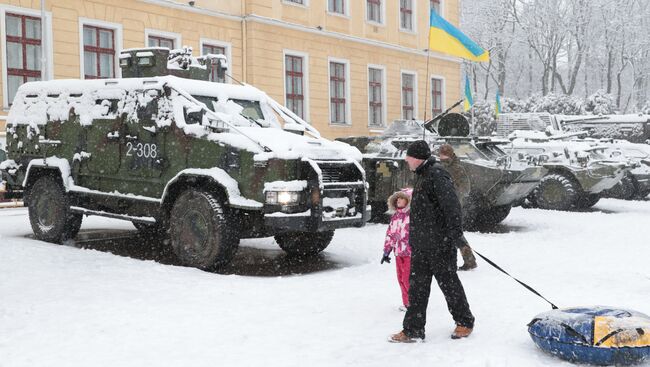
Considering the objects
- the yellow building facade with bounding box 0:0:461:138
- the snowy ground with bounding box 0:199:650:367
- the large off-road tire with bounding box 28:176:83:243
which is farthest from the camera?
the yellow building facade with bounding box 0:0:461:138

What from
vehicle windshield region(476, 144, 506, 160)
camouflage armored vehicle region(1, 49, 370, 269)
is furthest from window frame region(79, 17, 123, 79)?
vehicle windshield region(476, 144, 506, 160)

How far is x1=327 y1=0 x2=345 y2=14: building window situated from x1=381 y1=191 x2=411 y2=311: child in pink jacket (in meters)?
20.7

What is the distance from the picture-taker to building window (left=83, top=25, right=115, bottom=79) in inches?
793

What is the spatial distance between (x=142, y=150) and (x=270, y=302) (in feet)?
11.3

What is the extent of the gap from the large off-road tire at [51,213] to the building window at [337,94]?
16.1 meters

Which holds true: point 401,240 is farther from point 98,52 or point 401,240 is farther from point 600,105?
point 600,105

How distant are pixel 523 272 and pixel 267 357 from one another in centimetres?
461

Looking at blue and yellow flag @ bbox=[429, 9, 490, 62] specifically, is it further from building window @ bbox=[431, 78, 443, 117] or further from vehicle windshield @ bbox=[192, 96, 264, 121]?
building window @ bbox=[431, 78, 443, 117]

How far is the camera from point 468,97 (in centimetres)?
2078

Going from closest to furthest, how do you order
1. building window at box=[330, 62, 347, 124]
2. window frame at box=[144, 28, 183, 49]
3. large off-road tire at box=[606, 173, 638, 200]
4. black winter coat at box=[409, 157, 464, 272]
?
black winter coat at box=[409, 157, 464, 272], large off-road tire at box=[606, 173, 638, 200], window frame at box=[144, 28, 183, 49], building window at box=[330, 62, 347, 124]

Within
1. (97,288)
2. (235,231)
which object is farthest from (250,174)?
(97,288)

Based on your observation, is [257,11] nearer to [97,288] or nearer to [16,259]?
[16,259]

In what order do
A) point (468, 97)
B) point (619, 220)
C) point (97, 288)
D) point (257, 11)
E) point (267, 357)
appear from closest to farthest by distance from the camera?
1. point (267, 357)
2. point (97, 288)
3. point (619, 220)
4. point (468, 97)
5. point (257, 11)

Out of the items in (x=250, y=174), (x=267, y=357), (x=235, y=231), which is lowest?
(x=267, y=357)
